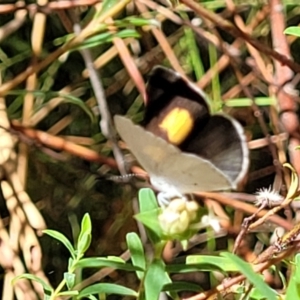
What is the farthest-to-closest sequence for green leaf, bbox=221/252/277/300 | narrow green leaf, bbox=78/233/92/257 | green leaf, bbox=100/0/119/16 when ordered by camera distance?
1. green leaf, bbox=100/0/119/16
2. narrow green leaf, bbox=78/233/92/257
3. green leaf, bbox=221/252/277/300

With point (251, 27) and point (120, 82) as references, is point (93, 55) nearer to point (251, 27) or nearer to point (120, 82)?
point (120, 82)

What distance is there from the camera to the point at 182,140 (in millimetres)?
538

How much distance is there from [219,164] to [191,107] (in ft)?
0.18

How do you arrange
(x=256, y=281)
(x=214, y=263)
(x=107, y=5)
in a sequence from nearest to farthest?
(x=256, y=281), (x=214, y=263), (x=107, y=5)

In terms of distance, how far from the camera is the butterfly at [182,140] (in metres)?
0.46

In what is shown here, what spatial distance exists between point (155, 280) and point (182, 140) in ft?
0.43

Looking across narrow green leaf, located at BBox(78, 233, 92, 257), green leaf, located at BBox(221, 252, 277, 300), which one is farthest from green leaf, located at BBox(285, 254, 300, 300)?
narrow green leaf, located at BBox(78, 233, 92, 257)

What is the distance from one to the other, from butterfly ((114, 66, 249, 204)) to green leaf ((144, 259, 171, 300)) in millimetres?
58

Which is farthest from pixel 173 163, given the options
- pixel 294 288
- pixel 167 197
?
pixel 294 288

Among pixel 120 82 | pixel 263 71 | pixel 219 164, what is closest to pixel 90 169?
pixel 120 82

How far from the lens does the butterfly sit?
0.46 metres

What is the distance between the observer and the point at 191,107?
531mm

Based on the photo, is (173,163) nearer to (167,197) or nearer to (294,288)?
(167,197)

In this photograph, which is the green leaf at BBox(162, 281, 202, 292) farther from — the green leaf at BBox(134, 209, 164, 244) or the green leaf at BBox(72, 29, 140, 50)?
the green leaf at BBox(72, 29, 140, 50)
